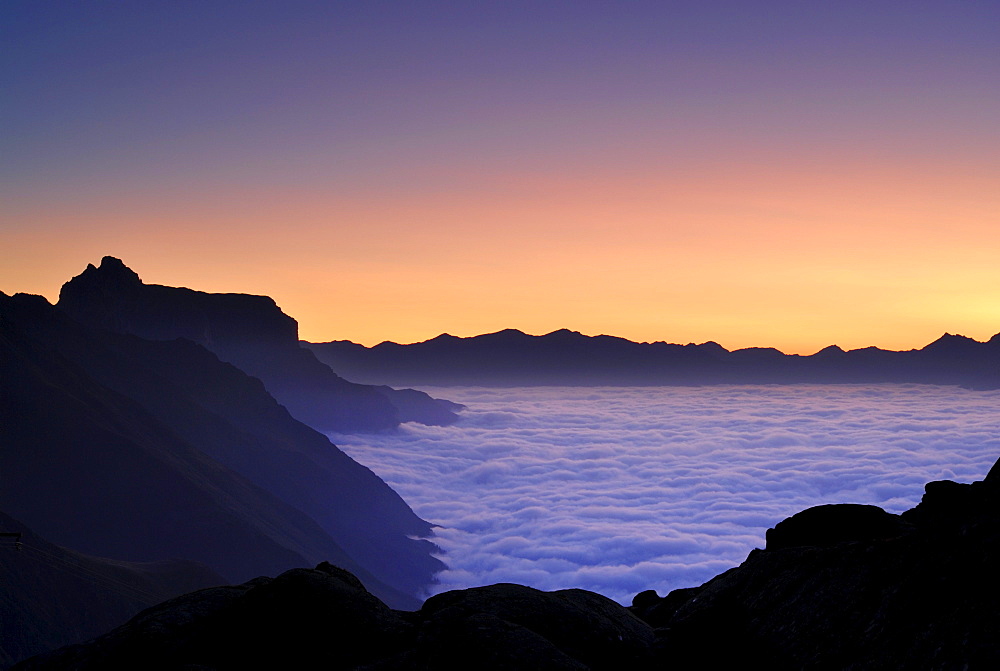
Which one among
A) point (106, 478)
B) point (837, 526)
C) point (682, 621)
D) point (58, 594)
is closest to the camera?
point (682, 621)

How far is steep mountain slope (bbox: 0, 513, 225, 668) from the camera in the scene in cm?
8475

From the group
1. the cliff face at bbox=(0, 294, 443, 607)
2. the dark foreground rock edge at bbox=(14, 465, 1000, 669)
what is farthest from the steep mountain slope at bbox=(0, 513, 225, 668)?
the dark foreground rock edge at bbox=(14, 465, 1000, 669)

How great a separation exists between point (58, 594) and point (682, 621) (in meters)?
97.6

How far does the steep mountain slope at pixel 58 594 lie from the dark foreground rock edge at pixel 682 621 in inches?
3189

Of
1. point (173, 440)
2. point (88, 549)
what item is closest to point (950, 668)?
point (88, 549)

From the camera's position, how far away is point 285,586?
17.3 m

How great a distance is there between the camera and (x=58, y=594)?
299ft

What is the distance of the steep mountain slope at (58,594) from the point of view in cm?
8475

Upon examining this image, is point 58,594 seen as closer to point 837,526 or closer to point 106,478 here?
point 106,478

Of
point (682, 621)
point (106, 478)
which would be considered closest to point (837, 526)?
point (682, 621)

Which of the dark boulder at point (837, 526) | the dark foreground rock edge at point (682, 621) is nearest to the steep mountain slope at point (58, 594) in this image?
the dark foreground rock edge at point (682, 621)

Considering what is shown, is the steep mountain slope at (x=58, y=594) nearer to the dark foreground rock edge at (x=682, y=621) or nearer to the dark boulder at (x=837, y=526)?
the dark foreground rock edge at (x=682, y=621)

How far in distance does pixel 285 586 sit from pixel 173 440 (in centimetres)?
16575

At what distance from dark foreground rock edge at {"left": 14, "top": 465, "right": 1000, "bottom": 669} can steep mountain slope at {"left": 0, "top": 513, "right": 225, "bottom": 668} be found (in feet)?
266
